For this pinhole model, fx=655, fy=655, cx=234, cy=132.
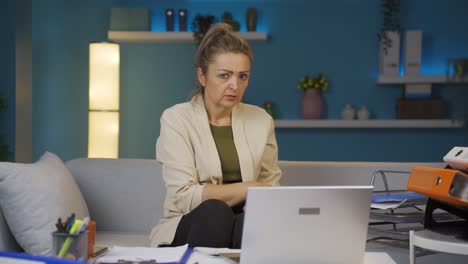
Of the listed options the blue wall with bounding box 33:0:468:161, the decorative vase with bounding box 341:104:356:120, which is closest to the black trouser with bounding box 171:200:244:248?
the decorative vase with bounding box 341:104:356:120

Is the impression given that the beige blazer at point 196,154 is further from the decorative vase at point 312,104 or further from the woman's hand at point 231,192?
the decorative vase at point 312,104

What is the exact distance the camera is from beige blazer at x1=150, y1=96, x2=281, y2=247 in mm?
2221

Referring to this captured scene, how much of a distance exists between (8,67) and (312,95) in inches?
98.2

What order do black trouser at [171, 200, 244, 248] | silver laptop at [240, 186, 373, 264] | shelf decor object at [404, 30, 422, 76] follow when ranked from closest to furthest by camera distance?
1. silver laptop at [240, 186, 373, 264]
2. black trouser at [171, 200, 244, 248]
3. shelf decor object at [404, 30, 422, 76]

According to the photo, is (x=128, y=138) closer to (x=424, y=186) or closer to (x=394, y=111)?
(x=394, y=111)

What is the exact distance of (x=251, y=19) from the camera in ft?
18.2

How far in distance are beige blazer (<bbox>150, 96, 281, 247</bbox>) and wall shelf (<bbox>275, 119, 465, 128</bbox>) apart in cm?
301

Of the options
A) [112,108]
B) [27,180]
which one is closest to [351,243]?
[27,180]

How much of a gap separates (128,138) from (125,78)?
536mm

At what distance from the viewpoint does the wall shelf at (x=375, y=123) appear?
5355mm

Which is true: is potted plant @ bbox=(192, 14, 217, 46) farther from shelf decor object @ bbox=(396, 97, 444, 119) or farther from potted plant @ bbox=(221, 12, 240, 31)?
shelf decor object @ bbox=(396, 97, 444, 119)

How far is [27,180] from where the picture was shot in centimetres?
220

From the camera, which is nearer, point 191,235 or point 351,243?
point 351,243

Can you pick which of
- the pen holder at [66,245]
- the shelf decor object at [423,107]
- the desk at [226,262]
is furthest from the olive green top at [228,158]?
the shelf decor object at [423,107]
